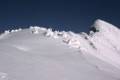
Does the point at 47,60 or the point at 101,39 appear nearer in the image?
the point at 47,60

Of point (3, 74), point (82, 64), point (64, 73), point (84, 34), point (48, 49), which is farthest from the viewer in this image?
point (84, 34)

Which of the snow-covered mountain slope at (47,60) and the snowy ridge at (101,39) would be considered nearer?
the snow-covered mountain slope at (47,60)

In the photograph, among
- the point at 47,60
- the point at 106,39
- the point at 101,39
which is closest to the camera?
the point at 47,60

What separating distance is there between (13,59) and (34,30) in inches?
407

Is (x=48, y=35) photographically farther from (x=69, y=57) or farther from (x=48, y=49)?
(x=69, y=57)

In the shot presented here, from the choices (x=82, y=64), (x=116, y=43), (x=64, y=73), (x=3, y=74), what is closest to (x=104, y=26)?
(x=116, y=43)

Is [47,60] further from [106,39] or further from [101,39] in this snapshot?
[106,39]

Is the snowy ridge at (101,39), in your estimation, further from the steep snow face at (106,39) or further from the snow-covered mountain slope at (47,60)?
the snow-covered mountain slope at (47,60)

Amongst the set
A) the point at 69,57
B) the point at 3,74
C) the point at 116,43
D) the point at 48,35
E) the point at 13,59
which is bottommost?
the point at 3,74

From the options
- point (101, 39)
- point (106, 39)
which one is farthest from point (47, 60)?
point (106, 39)

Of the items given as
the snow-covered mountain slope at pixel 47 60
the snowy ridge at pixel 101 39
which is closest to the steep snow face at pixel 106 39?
the snowy ridge at pixel 101 39

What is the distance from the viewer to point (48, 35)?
26859 millimetres

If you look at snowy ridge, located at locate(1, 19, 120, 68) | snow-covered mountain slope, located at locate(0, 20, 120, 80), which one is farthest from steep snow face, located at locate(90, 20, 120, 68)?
snow-covered mountain slope, located at locate(0, 20, 120, 80)

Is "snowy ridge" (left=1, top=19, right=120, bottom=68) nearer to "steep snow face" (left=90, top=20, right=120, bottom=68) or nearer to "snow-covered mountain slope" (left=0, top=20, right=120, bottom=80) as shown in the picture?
"steep snow face" (left=90, top=20, right=120, bottom=68)
